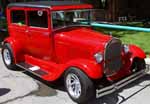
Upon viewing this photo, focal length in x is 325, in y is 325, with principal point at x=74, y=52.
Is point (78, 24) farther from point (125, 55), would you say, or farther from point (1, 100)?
point (1, 100)

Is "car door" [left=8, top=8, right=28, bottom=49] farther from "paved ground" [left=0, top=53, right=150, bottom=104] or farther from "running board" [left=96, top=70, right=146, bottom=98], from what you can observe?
"running board" [left=96, top=70, right=146, bottom=98]

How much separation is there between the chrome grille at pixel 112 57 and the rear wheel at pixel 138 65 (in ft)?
2.18

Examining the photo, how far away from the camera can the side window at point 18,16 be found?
7.86m

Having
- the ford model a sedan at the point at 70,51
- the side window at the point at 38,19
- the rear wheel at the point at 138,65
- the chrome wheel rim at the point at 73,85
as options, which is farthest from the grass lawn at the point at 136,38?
the chrome wheel rim at the point at 73,85

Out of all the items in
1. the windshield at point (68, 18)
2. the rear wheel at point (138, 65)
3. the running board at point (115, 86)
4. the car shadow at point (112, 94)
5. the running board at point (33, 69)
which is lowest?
the car shadow at point (112, 94)

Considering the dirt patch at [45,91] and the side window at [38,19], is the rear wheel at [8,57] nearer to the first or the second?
the side window at [38,19]

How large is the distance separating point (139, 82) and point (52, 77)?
1.96 m

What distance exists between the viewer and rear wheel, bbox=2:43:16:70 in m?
8.14

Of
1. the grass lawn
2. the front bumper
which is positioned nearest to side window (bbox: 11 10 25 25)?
the front bumper

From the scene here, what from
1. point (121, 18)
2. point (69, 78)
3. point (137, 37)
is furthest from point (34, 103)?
point (121, 18)

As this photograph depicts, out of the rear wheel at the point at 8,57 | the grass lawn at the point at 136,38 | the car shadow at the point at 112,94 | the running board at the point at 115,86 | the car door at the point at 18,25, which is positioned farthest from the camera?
the grass lawn at the point at 136,38

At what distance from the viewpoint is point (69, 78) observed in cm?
610

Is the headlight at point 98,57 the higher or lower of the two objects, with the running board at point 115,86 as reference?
→ higher

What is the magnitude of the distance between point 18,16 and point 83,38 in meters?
2.33
